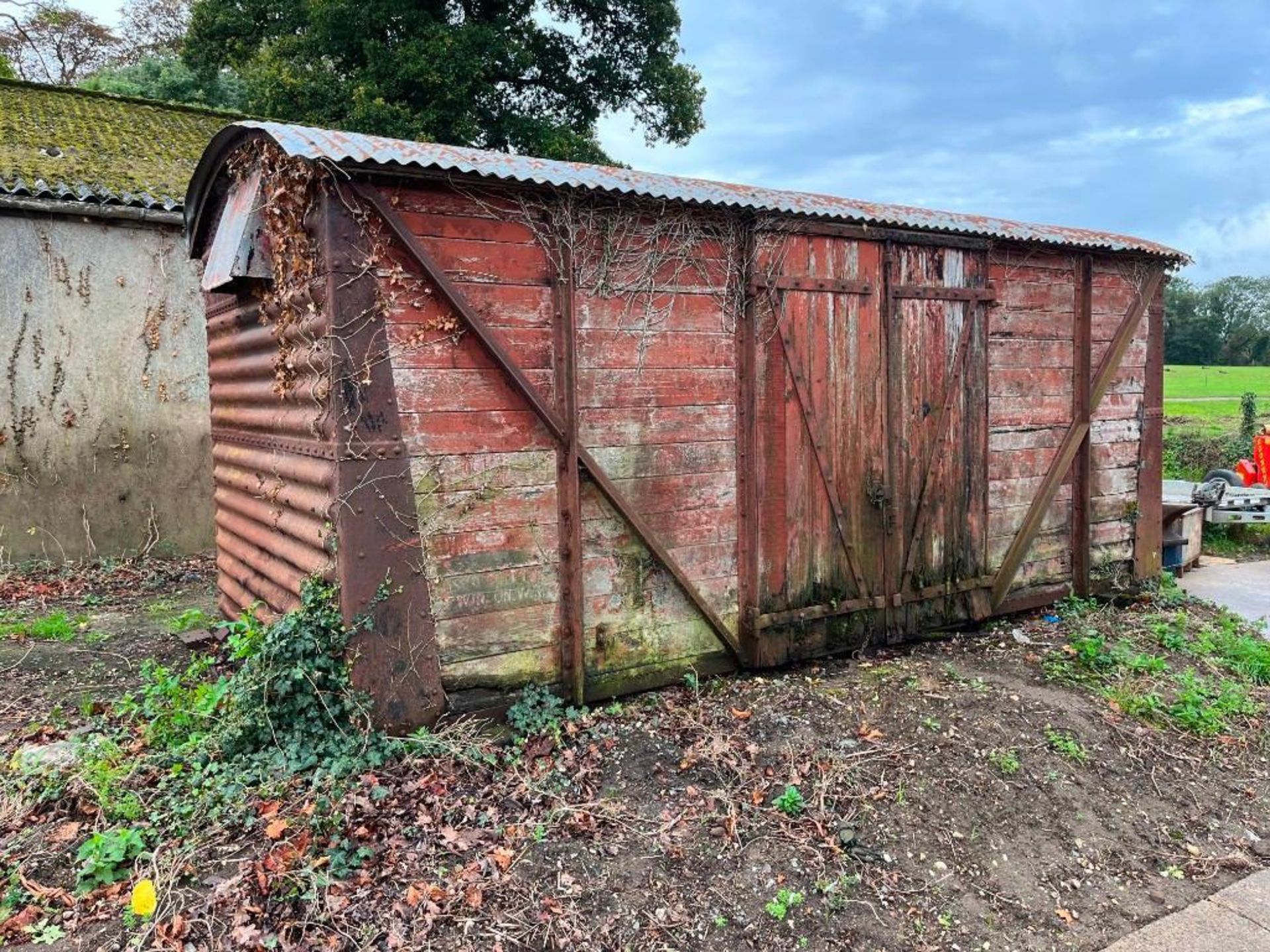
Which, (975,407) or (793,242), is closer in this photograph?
(793,242)

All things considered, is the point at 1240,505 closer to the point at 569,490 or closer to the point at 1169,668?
the point at 1169,668

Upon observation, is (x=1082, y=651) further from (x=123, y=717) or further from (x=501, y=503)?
(x=123, y=717)

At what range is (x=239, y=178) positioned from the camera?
481 centimetres

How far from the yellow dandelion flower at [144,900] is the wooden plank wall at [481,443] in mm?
1518

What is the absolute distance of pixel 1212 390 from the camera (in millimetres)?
27812

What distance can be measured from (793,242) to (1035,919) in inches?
148

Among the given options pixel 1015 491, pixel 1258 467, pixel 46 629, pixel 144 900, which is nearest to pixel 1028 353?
pixel 1015 491

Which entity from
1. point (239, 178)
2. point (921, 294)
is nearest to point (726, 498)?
point (921, 294)

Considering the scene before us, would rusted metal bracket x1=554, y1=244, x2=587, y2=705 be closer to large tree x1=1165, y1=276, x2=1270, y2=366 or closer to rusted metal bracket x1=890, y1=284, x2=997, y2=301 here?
rusted metal bracket x1=890, y1=284, x2=997, y2=301

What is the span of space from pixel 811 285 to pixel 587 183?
5.52 feet

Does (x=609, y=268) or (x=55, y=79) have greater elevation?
(x=55, y=79)

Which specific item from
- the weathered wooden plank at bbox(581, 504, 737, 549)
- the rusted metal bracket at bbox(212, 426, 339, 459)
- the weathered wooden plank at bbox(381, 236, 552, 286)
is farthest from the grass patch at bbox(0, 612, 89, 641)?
the weathered wooden plank at bbox(381, 236, 552, 286)

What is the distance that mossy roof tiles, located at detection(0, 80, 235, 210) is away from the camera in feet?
28.4

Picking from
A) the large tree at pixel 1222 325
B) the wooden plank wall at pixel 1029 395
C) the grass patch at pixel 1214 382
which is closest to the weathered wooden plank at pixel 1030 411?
the wooden plank wall at pixel 1029 395
